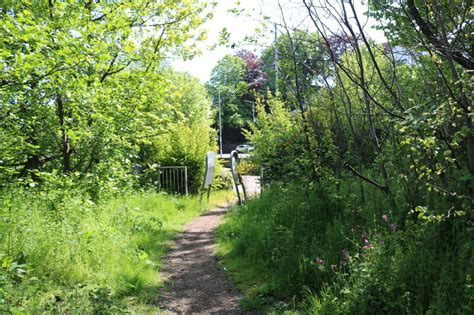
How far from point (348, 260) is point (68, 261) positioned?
319 cm

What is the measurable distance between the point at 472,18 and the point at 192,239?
6304mm

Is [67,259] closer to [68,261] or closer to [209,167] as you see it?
[68,261]

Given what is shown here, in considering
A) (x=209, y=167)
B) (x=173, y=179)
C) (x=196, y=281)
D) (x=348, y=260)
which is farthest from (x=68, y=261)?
(x=173, y=179)

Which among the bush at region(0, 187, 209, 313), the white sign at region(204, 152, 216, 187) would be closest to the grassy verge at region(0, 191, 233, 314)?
the bush at region(0, 187, 209, 313)

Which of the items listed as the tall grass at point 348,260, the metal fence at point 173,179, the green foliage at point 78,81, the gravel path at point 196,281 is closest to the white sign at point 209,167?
the metal fence at point 173,179

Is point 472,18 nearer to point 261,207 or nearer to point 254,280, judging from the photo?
point 254,280

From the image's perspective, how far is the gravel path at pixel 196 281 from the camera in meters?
4.57

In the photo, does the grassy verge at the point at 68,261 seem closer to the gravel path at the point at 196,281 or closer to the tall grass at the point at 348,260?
the gravel path at the point at 196,281

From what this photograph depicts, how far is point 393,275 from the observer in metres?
3.38

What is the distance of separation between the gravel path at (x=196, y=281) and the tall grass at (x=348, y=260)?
23 centimetres

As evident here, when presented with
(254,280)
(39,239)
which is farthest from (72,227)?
(254,280)

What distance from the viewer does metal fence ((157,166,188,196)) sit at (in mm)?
13523

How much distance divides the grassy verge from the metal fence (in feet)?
21.8

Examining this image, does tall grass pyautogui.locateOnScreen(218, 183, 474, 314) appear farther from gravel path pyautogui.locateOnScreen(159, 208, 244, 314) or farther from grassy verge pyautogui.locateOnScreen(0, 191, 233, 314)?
grassy verge pyautogui.locateOnScreen(0, 191, 233, 314)
